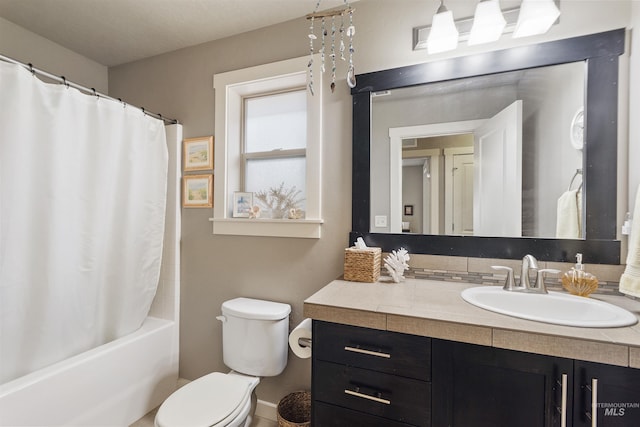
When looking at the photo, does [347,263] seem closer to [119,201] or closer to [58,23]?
[119,201]

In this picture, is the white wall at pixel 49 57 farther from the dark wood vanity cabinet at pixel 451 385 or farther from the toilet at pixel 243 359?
the dark wood vanity cabinet at pixel 451 385

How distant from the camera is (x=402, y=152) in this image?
1.53m

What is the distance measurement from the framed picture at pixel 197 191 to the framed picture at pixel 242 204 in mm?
176

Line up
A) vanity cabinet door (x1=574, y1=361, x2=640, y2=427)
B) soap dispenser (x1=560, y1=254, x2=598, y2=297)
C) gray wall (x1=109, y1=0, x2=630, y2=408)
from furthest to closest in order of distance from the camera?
gray wall (x1=109, y1=0, x2=630, y2=408), soap dispenser (x1=560, y1=254, x2=598, y2=297), vanity cabinet door (x1=574, y1=361, x2=640, y2=427)

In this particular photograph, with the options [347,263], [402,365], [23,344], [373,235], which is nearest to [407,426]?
[402,365]

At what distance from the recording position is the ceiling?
1626mm

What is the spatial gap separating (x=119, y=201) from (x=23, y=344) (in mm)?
799

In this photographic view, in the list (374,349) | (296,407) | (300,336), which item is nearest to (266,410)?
(296,407)

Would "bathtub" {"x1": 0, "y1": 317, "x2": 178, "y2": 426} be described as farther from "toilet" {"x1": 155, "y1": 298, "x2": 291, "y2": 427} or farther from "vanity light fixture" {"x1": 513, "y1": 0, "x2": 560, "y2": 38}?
"vanity light fixture" {"x1": 513, "y1": 0, "x2": 560, "y2": 38}

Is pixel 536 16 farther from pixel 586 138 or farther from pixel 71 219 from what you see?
pixel 71 219

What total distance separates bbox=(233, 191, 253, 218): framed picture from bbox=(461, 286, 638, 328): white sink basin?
1342 millimetres

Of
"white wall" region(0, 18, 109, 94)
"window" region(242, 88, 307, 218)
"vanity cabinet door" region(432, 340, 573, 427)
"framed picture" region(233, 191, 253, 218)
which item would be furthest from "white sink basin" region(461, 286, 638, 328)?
"white wall" region(0, 18, 109, 94)

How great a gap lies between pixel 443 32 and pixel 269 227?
4.37 feet

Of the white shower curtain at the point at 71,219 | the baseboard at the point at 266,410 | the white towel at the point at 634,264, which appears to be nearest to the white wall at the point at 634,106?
the white towel at the point at 634,264
